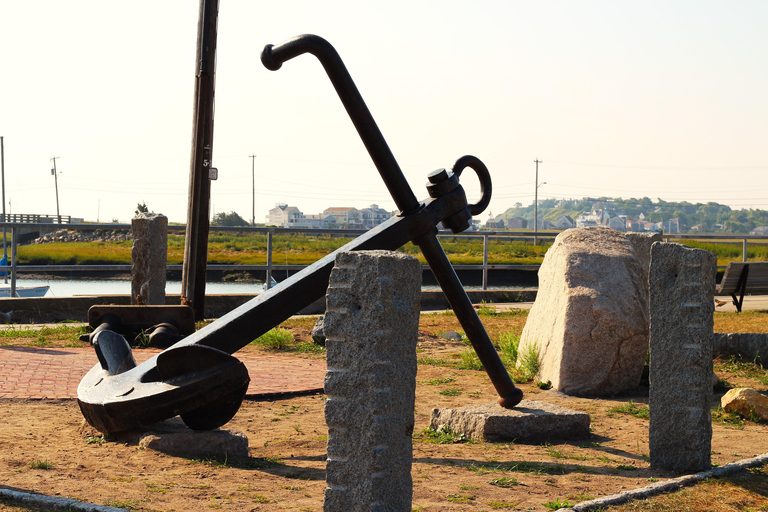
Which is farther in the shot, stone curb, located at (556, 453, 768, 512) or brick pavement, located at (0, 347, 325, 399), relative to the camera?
brick pavement, located at (0, 347, 325, 399)

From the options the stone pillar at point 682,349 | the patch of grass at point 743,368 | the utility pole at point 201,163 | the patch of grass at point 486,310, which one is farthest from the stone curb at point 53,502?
the patch of grass at point 486,310

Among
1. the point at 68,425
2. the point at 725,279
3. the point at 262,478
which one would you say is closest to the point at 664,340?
the point at 262,478

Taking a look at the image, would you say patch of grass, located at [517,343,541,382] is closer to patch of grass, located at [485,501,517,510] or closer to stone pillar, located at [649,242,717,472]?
stone pillar, located at [649,242,717,472]

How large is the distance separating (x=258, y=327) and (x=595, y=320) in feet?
10.7

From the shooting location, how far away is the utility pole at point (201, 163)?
31.7 feet

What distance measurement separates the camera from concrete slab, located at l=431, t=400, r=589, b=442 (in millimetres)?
5000

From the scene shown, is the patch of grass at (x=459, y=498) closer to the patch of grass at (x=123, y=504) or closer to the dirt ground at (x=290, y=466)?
the dirt ground at (x=290, y=466)

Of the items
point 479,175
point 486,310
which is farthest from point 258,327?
point 486,310

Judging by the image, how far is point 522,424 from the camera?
5.00 metres

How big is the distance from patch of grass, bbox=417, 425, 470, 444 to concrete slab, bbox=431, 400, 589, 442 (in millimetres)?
46

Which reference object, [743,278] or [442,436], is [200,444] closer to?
[442,436]

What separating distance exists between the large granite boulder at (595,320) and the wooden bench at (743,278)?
7110mm

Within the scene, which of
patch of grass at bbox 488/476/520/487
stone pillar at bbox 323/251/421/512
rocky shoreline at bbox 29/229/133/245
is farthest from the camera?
rocky shoreline at bbox 29/229/133/245

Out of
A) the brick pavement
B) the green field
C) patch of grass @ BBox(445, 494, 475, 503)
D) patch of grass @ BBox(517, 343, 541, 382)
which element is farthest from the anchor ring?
the green field
